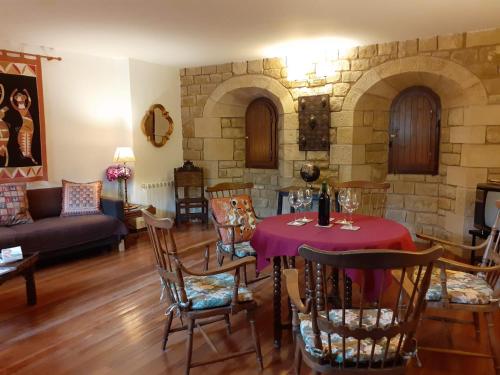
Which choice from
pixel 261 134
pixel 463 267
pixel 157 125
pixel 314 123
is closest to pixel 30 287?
pixel 463 267

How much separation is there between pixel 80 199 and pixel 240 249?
2420 millimetres

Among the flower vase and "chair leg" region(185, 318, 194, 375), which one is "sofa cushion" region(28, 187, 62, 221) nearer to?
the flower vase

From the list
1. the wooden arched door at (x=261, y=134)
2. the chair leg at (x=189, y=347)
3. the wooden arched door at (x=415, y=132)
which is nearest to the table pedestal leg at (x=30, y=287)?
the chair leg at (x=189, y=347)

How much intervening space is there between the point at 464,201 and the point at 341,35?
7.43 ft

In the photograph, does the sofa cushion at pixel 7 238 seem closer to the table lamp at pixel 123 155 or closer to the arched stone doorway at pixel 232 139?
the table lamp at pixel 123 155

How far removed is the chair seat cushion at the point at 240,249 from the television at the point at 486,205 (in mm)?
2342

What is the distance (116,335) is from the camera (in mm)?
2531

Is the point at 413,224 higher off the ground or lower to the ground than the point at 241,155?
lower

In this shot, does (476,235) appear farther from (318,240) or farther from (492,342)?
Result: (318,240)

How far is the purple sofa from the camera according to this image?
362 cm

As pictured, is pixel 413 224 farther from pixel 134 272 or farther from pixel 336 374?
pixel 336 374

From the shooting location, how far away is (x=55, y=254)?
3.87m

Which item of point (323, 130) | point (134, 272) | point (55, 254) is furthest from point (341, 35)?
point (55, 254)

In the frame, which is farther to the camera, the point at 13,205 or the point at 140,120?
the point at 140,120
